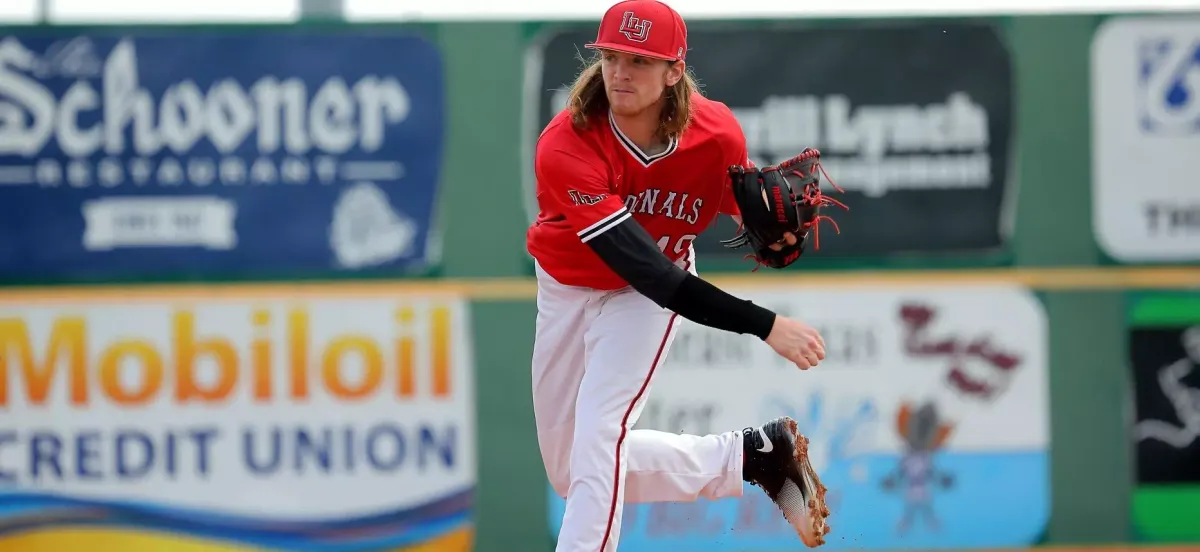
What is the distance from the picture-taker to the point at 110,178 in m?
6.52

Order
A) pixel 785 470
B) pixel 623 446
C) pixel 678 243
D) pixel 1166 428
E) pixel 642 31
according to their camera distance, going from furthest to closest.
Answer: pixel 1166 428 → pixel 785 470 → pixel 678 243 → pixel 623 446 → pixel 642 31

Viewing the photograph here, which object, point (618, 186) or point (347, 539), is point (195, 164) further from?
point (618, 186)

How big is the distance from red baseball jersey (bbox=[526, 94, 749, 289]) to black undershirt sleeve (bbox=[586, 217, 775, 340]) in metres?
0.04

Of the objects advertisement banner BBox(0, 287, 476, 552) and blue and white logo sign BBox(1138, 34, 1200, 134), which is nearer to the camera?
advertisement banner BBox(0, 287, 476, 552)

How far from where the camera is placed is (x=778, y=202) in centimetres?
400

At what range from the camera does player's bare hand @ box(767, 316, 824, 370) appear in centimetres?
367

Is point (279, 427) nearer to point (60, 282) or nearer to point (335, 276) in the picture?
point (335, 276)

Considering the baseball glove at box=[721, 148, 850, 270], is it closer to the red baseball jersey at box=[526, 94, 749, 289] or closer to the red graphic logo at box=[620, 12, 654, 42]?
the red baseball jersey at box=[526, 94, 749, 289]

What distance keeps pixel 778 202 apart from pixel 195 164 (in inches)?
133

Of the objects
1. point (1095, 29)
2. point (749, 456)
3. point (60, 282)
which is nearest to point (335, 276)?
point (60, 282)

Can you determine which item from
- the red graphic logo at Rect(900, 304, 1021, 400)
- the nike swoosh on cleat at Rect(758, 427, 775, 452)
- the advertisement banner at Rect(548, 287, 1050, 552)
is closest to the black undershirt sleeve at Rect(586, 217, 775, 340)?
the nike swoosh on cleat at Rect(758, 427, 775, 452)

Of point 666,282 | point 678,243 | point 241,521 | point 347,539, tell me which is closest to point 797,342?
point 666,282

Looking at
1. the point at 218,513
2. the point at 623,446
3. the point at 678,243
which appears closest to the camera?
the point at 623,446

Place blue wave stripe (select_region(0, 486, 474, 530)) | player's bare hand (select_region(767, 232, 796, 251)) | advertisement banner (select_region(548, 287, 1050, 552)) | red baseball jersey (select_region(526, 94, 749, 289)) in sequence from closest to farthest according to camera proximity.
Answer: red baseball jersey (select_region(526, 94, 749, 289)) < player's bare hand (select_region(767, 232, 796, 251)) < blue wave stripe (select_region(0, 486, 474, 530)) < advertisement banner (select_region(548, 287, 1050, 552))
